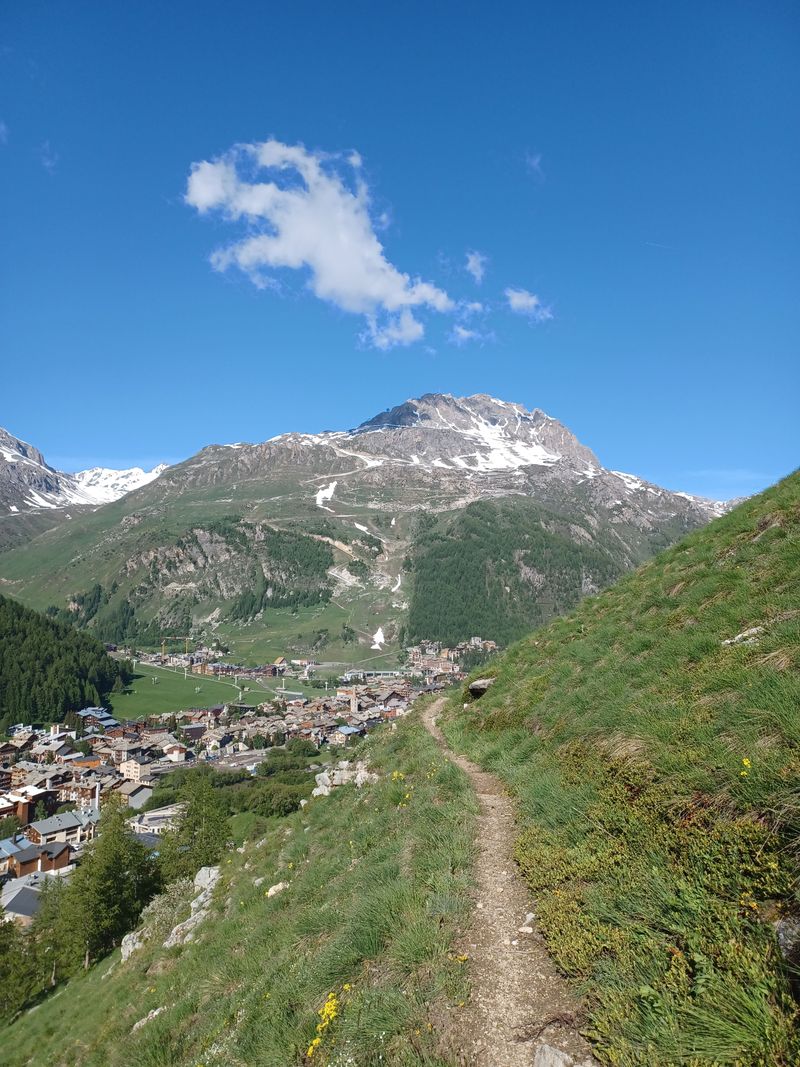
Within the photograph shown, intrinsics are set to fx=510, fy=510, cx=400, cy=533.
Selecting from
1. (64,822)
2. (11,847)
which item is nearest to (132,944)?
(11,847)

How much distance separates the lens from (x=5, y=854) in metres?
74.8

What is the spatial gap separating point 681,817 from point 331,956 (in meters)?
5.29

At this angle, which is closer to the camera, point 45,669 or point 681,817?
point 681,817

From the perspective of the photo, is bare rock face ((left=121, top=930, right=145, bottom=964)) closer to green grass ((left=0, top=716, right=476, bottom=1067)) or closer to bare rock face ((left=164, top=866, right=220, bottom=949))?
green grass ((left=0, top=716, right=476, bottom=1067))

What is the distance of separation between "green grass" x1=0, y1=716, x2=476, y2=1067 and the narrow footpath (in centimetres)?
28

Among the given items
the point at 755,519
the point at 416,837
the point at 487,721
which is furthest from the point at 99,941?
the point at 755,519

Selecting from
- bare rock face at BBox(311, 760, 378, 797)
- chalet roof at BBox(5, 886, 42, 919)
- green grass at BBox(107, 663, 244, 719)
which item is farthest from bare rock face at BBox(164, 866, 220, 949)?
green grass at BBox(107, 663, 244, 719)

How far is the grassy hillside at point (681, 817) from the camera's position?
13.6ft

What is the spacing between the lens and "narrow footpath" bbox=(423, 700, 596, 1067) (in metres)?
4.88

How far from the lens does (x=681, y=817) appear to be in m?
6.33

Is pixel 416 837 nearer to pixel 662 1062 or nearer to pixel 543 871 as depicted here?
pixel 543 871

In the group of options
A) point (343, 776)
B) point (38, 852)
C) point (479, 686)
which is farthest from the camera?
point (38, 852)

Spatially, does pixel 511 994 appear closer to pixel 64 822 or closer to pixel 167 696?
pixel 64 822

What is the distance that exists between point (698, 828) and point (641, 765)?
6.24 feet
